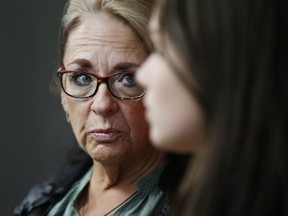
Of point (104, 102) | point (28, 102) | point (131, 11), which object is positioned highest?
point (131, 11)

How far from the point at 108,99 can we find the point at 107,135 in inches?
3.3

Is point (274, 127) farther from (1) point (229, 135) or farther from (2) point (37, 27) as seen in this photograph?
(2) point (37, 27)

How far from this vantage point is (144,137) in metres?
1.18

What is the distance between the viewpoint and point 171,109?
688mm

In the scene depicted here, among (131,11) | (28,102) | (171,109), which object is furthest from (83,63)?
(28,102)

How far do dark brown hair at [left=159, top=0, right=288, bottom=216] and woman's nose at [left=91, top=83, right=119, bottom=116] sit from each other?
44 centimetres

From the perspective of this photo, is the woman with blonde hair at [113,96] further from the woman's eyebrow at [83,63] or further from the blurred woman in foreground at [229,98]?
the blurred woman in foreground at [229,98]

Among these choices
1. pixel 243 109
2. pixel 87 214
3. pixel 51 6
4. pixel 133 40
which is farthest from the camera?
pixel 51 6

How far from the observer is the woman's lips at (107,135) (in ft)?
3.72

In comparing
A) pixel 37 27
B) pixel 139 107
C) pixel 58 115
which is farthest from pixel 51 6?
pixel 139 107

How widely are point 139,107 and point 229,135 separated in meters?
0.48

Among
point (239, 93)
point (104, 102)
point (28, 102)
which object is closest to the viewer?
point (239, 93)

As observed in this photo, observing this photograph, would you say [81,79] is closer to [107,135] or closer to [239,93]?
[107,135]

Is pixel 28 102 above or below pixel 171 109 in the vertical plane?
below
